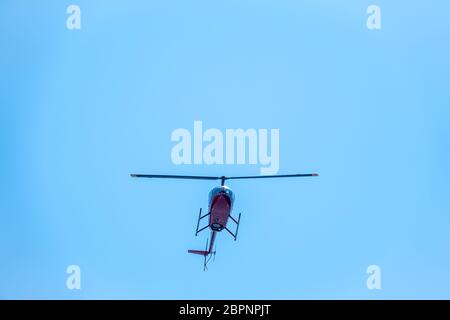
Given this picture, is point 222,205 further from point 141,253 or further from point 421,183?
point 421,183

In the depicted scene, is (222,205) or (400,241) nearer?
Answer: (222,205)

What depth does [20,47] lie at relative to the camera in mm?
20531

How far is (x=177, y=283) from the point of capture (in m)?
21.3

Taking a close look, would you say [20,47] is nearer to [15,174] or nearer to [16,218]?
[15,174]

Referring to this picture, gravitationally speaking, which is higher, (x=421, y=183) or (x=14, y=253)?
(x=421, y=183)

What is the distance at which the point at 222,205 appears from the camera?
18.1 meters
